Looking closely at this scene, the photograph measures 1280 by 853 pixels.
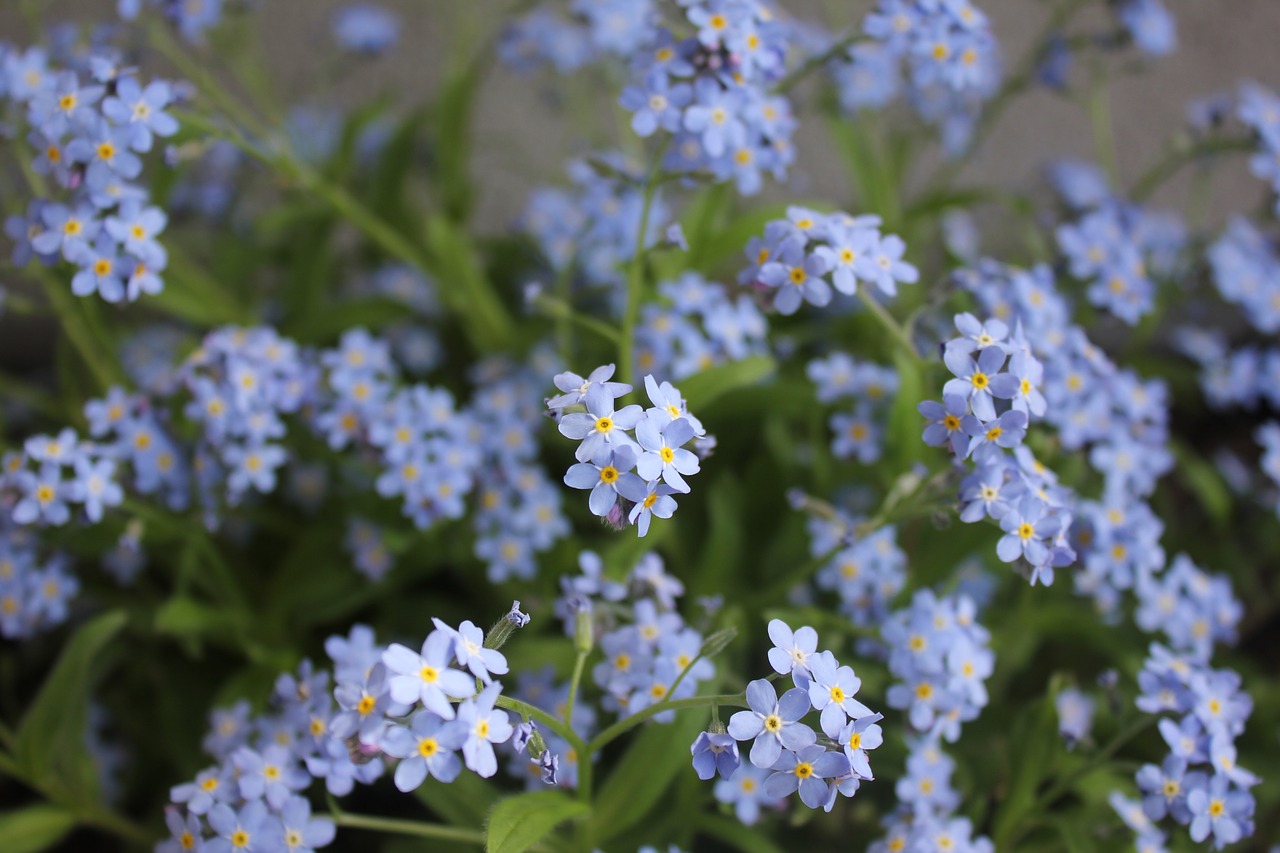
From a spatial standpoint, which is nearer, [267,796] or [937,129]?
[267,796]

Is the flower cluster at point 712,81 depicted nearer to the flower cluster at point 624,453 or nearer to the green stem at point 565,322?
the green stem at point 565,322

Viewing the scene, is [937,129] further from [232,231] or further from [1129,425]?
[232,231]

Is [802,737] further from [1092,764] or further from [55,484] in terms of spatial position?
[55,484]

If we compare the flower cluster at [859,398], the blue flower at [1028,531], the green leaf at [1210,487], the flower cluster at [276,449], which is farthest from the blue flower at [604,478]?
the green leaf at [1210,487]

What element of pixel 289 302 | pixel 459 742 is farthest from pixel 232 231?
pixel 459 742

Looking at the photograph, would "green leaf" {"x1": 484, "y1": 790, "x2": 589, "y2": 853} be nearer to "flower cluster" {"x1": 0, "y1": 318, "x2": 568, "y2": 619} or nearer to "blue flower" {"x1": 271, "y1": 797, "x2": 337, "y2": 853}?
"blue flower" {"x1": 271, "y1": 797, "x2": 337, "y2": 853}

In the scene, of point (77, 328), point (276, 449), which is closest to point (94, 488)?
point (276, 449)
